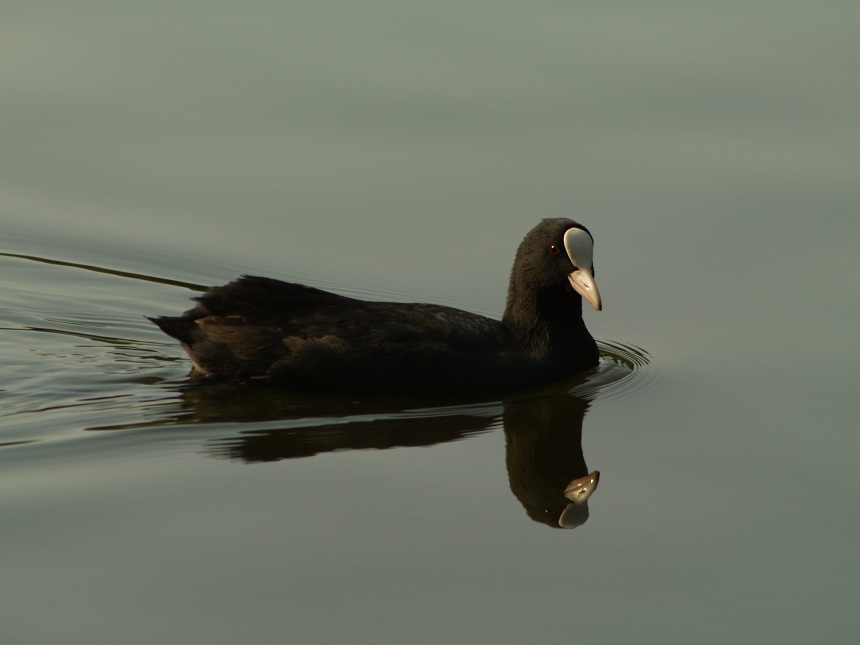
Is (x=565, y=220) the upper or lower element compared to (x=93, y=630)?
upper

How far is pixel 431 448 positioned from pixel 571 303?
1895mm

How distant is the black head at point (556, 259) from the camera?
8.62 metres

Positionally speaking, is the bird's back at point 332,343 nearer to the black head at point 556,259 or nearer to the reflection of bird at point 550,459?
the reflection of bird at point 550,459

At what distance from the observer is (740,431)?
7801 mm

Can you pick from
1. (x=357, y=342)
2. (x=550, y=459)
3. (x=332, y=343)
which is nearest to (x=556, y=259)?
(x=357, y=342)

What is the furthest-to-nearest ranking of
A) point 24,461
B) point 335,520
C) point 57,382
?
point 57,382 < point 24,461 < point 335,520

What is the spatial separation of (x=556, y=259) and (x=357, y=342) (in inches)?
54.5

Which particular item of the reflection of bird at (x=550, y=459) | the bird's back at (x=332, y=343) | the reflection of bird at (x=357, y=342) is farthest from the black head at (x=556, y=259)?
the reflection of bird at (x=550, y=459)

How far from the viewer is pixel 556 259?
870cm

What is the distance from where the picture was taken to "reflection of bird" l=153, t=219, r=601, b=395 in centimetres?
819

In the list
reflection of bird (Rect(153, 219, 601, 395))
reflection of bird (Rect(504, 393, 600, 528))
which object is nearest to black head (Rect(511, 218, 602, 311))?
reflection of bird (Rect(153, 219, 601, 395))

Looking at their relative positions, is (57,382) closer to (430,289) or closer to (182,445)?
(182,445)

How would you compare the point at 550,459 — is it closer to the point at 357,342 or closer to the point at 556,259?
the point at 357,342

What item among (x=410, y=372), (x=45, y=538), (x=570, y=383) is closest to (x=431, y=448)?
(x=410, y=372)
